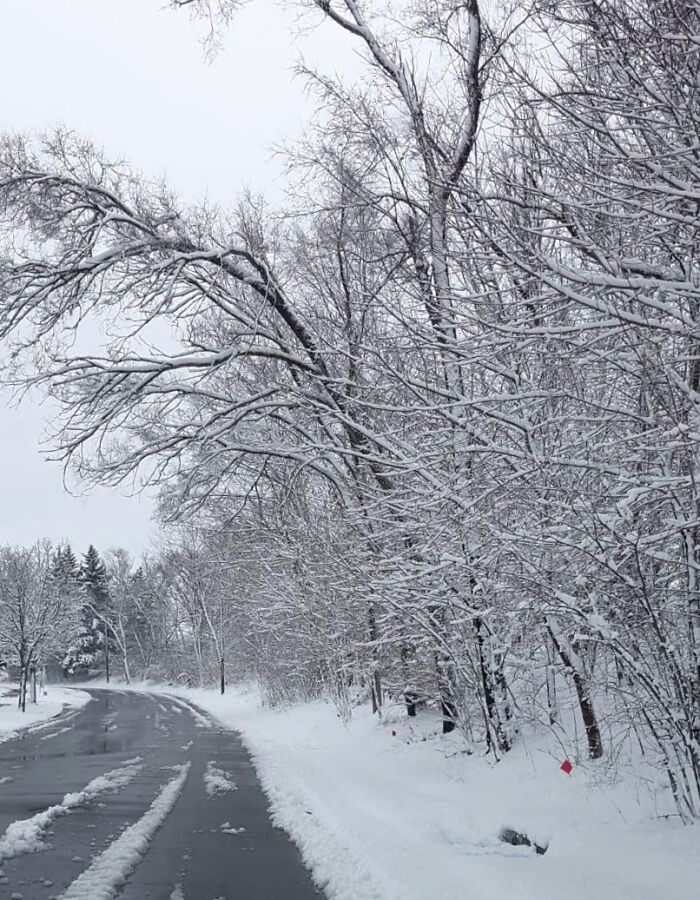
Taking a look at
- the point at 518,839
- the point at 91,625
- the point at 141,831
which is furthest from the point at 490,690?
the point at 91,625

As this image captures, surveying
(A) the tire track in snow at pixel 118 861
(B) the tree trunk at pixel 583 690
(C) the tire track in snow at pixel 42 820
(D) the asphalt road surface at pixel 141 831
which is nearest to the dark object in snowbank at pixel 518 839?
(B) the tree trunk at pixel 583 690

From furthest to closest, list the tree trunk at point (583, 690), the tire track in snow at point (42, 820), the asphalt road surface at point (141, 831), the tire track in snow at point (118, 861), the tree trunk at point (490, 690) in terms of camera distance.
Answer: the tree trunk at point (490, 690)
the tree trunk at point (583, 690)
the tire track in snow at point (42, 820)
the asphalt road surface at point (141, 831)
the tire track in snow at point (118, 861)

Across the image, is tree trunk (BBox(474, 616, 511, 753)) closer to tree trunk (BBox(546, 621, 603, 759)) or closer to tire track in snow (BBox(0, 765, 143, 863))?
tree trunk (BBox(546, 621, 603, 759))

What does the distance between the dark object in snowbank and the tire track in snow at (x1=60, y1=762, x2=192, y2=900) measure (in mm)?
2946

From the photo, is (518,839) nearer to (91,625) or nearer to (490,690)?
(490,690)

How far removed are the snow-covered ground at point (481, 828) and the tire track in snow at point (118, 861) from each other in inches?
49.0

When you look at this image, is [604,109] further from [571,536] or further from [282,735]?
[282,735]

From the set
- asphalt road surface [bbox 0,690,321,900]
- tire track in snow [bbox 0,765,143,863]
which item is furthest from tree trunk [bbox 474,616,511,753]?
tire track in snow [bbox 0,765,143,863]

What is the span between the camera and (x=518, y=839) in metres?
6.84

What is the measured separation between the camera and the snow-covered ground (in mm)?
5301

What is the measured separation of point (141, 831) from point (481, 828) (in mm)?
3034

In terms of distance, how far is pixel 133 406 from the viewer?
510 inches

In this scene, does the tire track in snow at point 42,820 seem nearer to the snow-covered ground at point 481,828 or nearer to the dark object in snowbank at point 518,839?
the snow-covered ground at point 481,828

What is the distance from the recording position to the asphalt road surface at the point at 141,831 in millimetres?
5523
